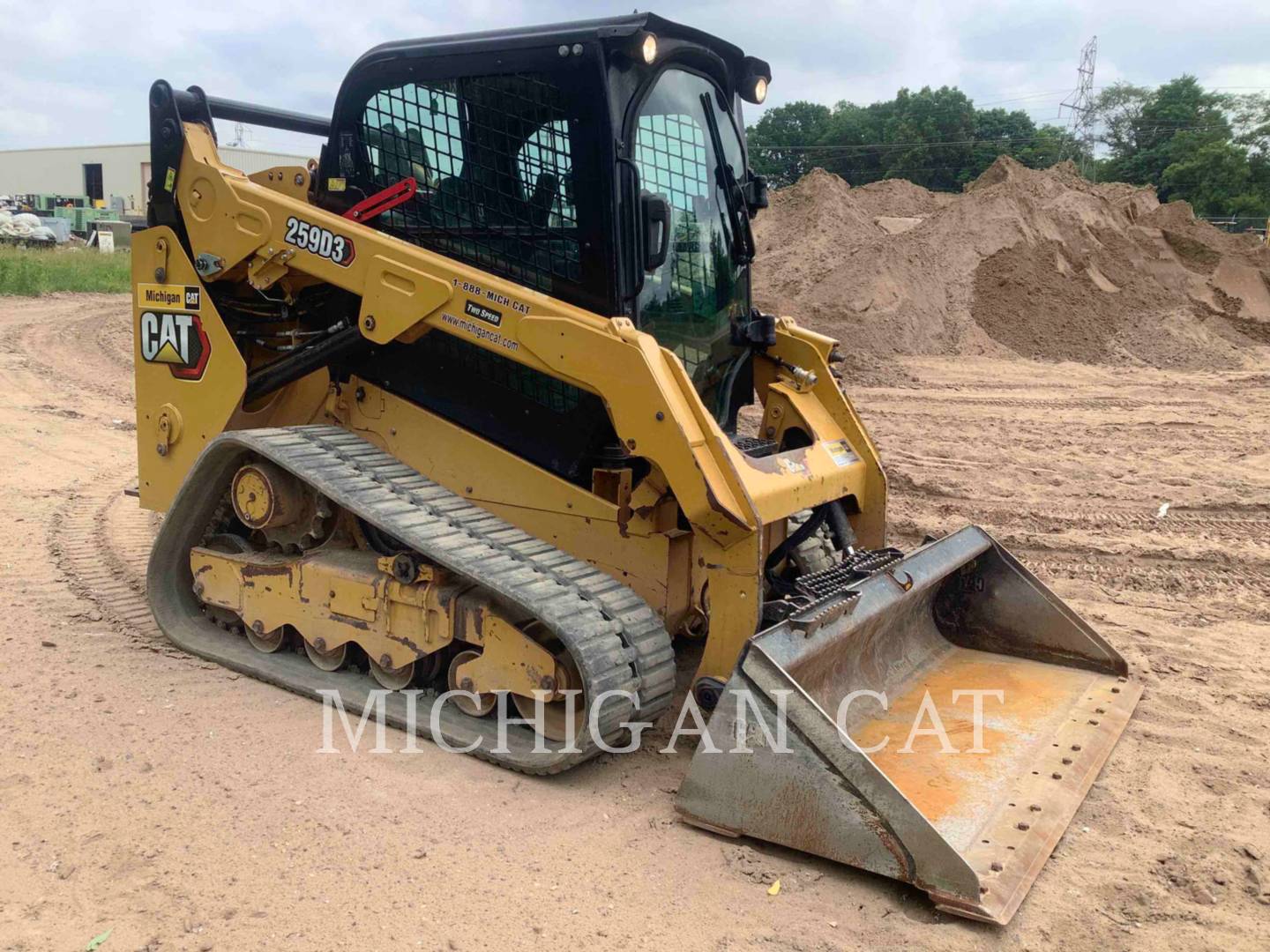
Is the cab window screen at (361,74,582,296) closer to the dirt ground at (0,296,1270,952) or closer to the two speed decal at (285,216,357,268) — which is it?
the two speed decal at (285,216,357,268)

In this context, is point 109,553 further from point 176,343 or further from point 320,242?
point 320,242

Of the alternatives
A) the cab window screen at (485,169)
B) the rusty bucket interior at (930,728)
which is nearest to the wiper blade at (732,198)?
the cab window screen at (485,169)

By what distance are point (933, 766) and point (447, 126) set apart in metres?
2.89

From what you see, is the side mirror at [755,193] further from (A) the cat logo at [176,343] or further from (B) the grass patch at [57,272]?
(B) the grass patch at [57,272]

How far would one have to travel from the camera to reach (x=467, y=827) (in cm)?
330

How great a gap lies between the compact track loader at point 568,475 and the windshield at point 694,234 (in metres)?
0.02

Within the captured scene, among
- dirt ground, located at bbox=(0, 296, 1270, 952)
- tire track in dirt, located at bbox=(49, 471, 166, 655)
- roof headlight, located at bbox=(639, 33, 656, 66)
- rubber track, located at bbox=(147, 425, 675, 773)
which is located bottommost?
dirt ground, located at bbox=(0, 296, 1270, 952)

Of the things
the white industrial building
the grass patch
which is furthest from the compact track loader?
the white industrial building

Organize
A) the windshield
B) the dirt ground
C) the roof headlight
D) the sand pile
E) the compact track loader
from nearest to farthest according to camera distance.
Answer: the dirt ground → the compact track loader → the roof headlight → the windshield → the sand pile

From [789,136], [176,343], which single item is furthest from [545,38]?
[789,136]

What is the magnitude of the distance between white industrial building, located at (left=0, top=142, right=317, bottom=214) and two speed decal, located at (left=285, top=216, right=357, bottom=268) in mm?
49585

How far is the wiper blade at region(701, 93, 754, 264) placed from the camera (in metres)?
4.46

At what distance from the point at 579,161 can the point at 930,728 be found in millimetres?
2356

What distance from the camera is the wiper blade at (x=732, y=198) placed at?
4.46 metres
